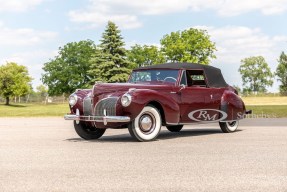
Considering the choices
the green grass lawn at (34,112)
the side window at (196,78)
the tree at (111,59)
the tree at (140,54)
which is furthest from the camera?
the tree at (140,54)

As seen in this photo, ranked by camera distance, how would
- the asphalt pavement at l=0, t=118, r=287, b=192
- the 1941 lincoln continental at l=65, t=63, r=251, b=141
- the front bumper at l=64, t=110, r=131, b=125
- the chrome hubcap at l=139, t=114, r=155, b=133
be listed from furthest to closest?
the chrome hubcap at l=139, t=114, r=155, b=133 < the 1941 lincoln continental at l=65, t=63, r=251, b=141 < the front bumper at l=64, t=110, r=131, b=125 < the asphalt pavement at l=0, t=118, r=287, b=192

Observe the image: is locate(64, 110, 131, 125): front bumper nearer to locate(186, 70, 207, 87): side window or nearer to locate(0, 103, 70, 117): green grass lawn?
locate(186, 70, 207, 87): side window

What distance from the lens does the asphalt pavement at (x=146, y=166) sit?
5115 millimetres

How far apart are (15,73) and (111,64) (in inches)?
1344

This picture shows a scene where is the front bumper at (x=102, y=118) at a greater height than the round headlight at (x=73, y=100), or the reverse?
the round headlight at (x=73, y=100)

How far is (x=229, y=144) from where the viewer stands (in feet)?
30.8

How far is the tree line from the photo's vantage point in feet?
190

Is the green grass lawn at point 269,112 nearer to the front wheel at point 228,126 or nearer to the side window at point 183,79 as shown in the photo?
the front wheel at point 228,126

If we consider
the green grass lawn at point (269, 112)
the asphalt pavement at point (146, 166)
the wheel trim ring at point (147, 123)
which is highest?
the wheel trim ring at point (147, 123)

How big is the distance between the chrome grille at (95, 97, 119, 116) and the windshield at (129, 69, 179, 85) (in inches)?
61.2

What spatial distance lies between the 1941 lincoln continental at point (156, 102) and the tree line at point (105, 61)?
43.6 meters

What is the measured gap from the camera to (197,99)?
11219 mm

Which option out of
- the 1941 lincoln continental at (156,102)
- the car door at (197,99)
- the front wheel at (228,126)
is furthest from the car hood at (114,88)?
the front wheel at (228,126)

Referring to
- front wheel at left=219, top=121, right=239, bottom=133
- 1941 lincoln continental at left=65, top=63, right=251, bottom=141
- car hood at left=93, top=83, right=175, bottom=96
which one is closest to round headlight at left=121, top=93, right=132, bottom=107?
1941 lincoln continental at left=65, top=63, right=251, bottom=141
